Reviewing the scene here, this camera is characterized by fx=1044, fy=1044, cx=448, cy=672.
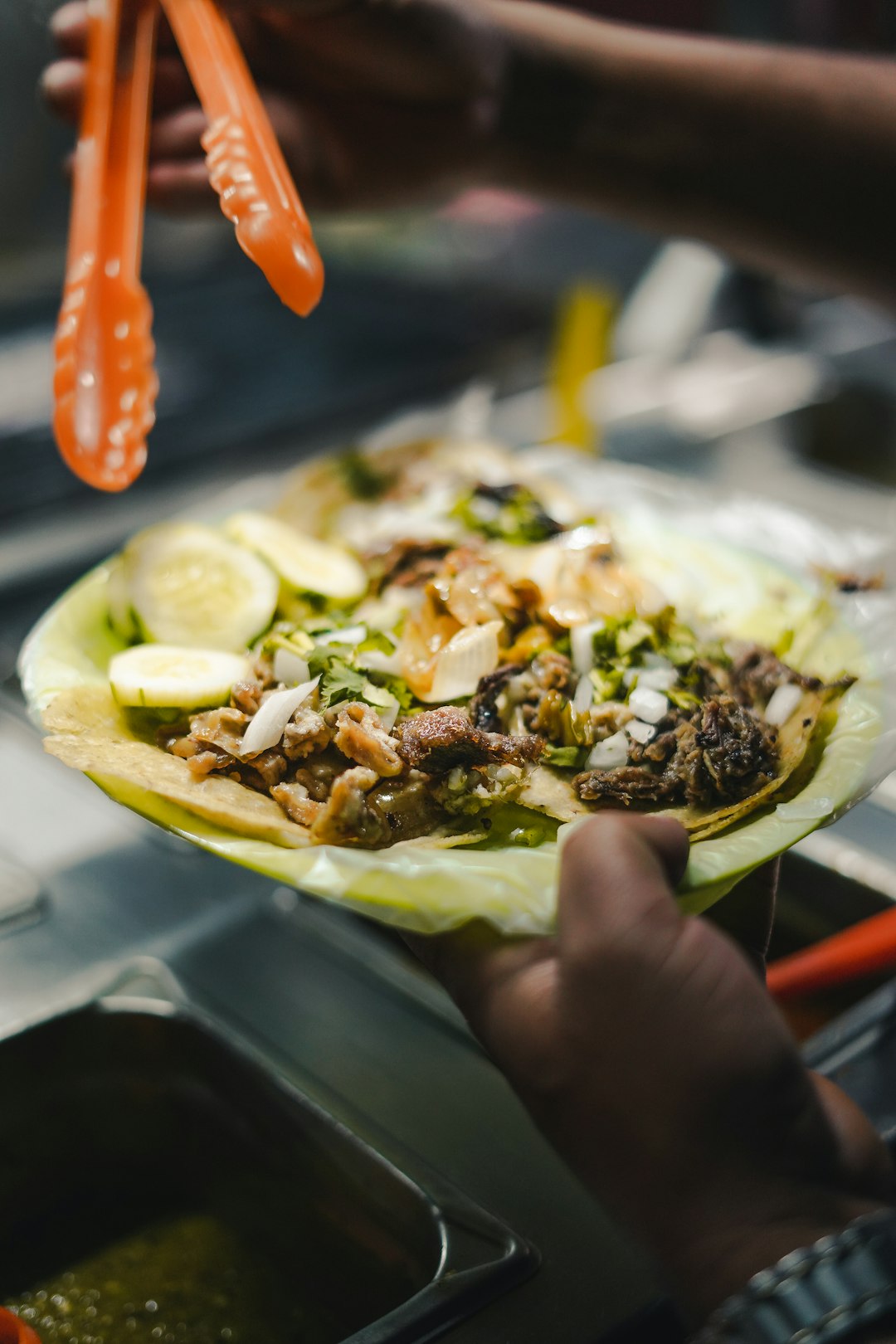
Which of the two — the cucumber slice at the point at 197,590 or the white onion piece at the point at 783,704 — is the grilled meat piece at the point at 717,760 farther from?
the cucumber slice at the point at 197,590

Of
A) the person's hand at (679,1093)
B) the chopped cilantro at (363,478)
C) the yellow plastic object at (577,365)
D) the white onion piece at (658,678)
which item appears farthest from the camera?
the yellow plastic object at (577,365)

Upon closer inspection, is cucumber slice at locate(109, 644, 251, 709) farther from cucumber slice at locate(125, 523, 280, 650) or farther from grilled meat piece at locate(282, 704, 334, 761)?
grilled meat piece at locate(282, 704, 334, 761)

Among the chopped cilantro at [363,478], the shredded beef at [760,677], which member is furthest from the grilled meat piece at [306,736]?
the chopped cilantro at [363,478]

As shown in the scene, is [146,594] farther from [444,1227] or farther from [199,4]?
[444,1227]

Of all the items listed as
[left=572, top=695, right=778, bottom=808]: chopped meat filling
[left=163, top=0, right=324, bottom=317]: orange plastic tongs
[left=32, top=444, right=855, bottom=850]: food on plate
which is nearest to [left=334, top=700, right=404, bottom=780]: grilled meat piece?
[left=32, top=444, right=855, bottom=850]: food on plate

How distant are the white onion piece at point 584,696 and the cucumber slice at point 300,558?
0.44 metres

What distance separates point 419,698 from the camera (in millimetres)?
1294

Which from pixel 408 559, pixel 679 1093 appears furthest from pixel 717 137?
pixel 679 1093

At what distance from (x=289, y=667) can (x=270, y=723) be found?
119 millimetres

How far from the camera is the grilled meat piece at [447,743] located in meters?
1.15

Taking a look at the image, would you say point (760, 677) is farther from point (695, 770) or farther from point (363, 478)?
point (363, 478)

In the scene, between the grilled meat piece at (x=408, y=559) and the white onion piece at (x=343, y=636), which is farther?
the grilled meat piece at (x=408, y=559)

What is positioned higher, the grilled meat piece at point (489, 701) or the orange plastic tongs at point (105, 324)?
the orange plastic tongs at point (105, 324)

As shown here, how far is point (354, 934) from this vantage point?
1.54m
